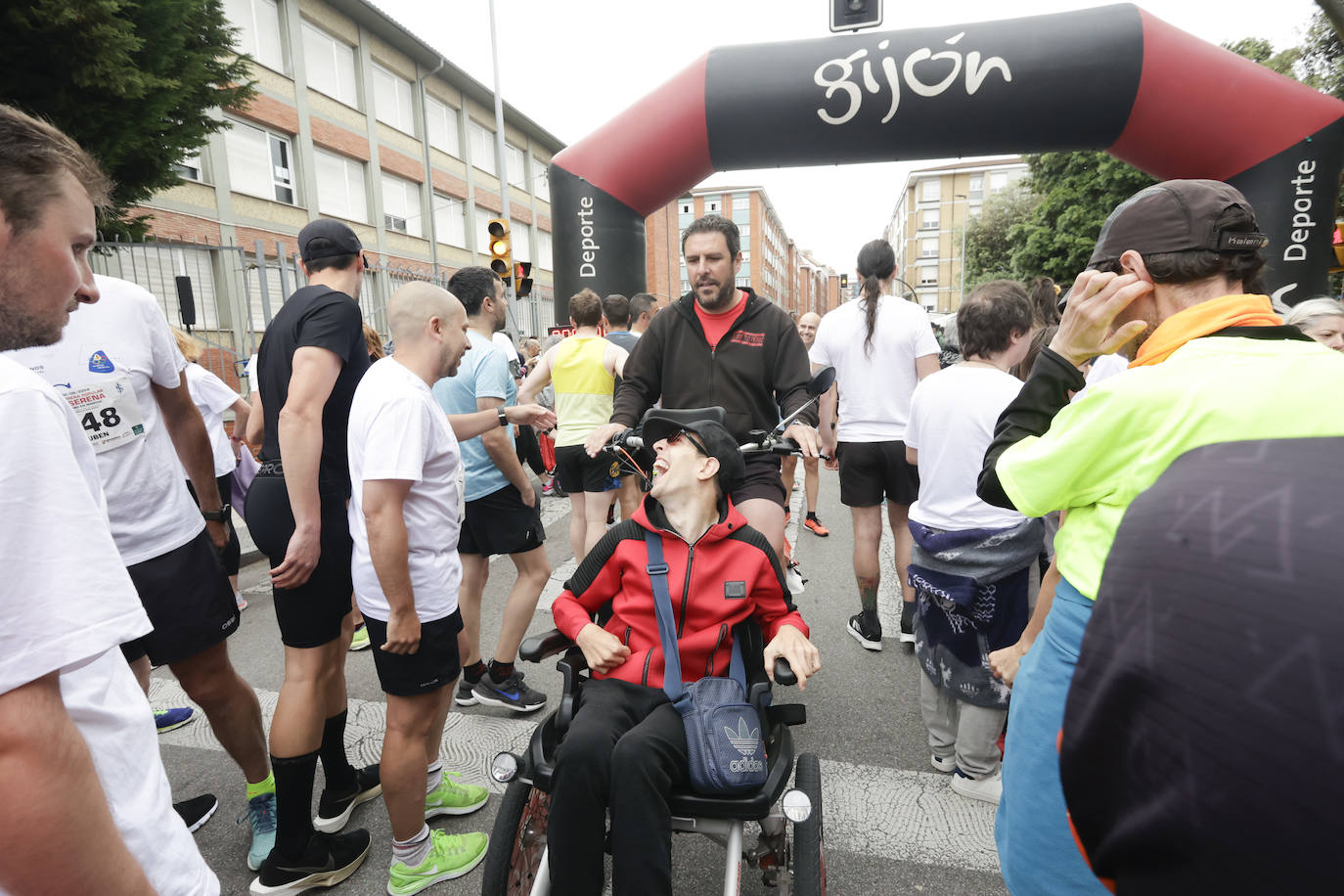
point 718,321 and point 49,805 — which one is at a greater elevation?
point 718,321

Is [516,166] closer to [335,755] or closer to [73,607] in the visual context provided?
[335,755]

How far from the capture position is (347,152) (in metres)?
20.5

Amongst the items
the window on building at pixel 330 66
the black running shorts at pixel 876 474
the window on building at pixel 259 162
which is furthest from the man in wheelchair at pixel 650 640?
the window on building at pixel 330 66

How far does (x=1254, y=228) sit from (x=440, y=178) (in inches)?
1069

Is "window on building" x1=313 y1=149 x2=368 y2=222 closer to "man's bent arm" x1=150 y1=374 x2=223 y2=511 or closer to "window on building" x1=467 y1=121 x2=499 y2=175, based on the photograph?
"window on building" x1=467 y1=121 x2=499 y2=175

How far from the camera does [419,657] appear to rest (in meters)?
2.27

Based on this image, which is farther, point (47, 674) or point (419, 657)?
point (419, 657)

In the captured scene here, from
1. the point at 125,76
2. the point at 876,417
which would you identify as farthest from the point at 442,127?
the point at 876,417

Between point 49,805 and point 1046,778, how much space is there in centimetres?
142

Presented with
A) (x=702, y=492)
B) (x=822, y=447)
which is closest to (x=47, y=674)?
(x=702, y=492)

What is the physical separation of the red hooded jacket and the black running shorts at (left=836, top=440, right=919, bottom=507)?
198 cm

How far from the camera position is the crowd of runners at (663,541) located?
0.69 meters

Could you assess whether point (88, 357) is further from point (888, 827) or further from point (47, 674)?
point (888, 827)

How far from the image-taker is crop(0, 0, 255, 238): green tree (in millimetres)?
6953
